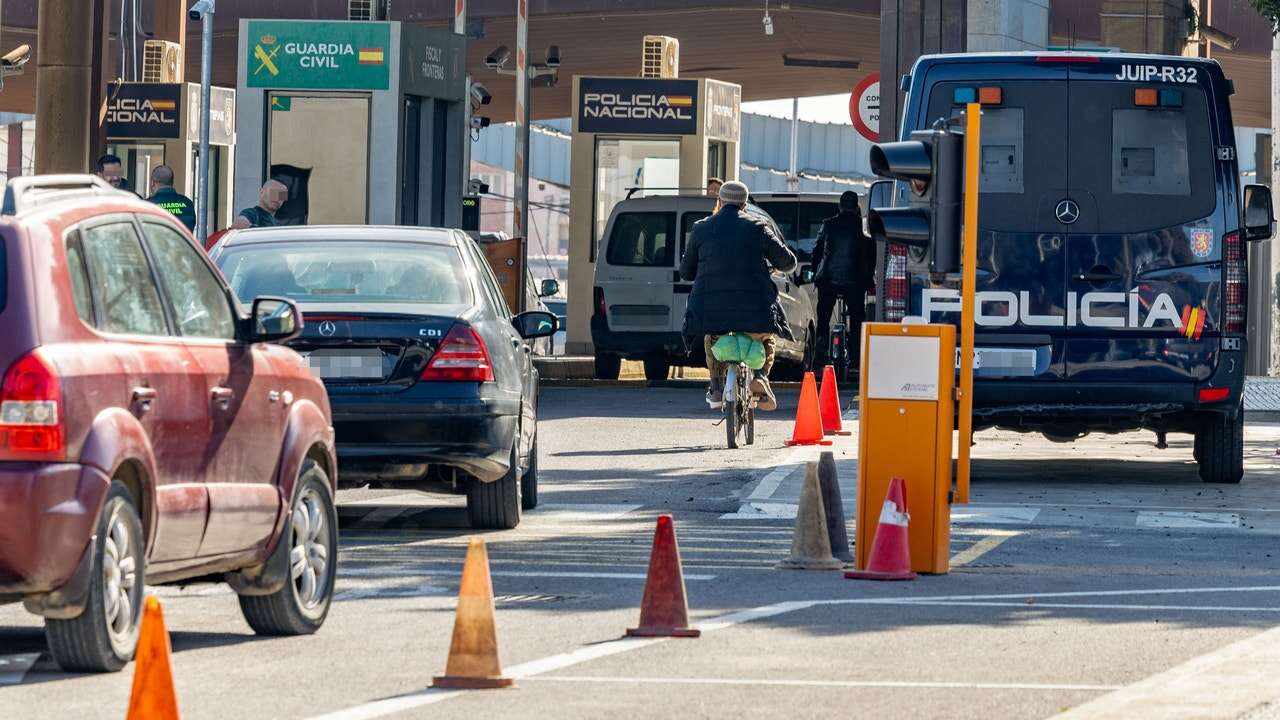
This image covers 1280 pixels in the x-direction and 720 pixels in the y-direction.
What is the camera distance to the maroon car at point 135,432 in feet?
23.9

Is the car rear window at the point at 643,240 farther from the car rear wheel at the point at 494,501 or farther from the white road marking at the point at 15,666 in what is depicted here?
the white road marking at the point at 15,666

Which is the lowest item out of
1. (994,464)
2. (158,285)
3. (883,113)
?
(994,464)

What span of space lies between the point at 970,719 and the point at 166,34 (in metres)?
37.6

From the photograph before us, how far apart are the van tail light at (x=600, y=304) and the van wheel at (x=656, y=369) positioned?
0.84 metres

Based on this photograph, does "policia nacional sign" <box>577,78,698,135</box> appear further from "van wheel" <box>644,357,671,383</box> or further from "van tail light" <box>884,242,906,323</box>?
"van tail light" <box>884,242,906,323</box>

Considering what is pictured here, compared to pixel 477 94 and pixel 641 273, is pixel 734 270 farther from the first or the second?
pixel 477 94

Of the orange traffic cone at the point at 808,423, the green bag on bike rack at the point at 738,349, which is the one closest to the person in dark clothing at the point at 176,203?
the green bag on bike rack at the point at 738,349

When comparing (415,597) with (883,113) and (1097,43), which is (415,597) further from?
(1097,43)

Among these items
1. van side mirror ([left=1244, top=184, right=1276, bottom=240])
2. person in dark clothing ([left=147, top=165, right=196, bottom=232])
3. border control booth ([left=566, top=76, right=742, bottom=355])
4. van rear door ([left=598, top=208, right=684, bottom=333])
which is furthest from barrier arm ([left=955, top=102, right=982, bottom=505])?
border control booth ([left=566, top=76, right=742, bottom=355])

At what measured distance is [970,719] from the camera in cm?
700

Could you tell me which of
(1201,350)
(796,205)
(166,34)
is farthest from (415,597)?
(166,34)

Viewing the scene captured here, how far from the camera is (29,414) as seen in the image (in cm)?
727

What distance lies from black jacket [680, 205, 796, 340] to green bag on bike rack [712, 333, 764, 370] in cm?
13

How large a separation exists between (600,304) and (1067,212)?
11630 millimetres
